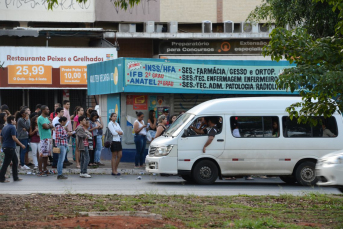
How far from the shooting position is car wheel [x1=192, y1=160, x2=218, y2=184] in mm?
15680

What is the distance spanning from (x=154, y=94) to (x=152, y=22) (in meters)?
16.0

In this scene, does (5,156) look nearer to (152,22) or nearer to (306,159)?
(306,159)

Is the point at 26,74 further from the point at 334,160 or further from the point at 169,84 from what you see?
the point at 334,160

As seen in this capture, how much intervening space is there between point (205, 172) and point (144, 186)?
1.66 metres

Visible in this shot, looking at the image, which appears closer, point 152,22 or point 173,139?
point 173,139

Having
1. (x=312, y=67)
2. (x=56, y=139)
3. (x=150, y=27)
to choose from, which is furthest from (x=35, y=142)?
(x=150, y=27)

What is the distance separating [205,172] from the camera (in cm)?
1575

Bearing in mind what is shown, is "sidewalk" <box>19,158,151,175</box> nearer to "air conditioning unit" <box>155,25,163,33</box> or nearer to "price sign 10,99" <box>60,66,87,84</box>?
"price sign 10,99" <box>60,66,87,84</box>

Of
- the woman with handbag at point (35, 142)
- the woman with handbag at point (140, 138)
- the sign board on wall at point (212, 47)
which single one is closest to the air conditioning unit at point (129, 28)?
the sign board on wall at point (212, 47)

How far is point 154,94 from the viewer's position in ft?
73.0

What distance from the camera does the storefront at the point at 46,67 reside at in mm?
32250

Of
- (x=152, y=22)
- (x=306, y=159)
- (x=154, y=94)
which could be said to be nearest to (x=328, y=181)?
(x=306, y=159)

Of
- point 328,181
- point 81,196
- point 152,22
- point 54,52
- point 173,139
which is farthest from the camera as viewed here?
point 152,22

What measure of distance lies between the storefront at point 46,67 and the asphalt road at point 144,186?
15.5 m
